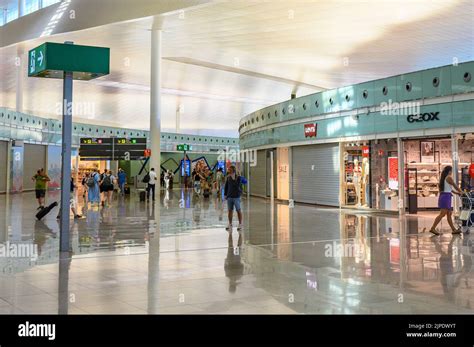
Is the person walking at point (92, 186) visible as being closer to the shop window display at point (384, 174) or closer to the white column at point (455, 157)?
the shop window display at point (384, 174)

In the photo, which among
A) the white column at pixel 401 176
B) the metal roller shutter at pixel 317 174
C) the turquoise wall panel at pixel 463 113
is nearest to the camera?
the turquoise wall panel at pixel 463 113

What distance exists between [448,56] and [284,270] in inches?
1260

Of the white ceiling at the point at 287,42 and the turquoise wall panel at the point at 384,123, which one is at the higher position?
the white ceiling at the point at 287,42

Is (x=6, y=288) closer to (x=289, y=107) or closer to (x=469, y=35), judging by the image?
(x=289, y=107)

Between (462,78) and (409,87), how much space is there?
6.91 ft

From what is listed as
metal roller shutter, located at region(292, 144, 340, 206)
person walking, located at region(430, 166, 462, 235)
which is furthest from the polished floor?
metal roller shutter, located at region(292, 144, 340, 206)

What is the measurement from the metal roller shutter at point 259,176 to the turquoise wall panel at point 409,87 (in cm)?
1195

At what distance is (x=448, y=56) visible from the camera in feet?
113

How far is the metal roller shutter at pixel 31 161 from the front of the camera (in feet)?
117

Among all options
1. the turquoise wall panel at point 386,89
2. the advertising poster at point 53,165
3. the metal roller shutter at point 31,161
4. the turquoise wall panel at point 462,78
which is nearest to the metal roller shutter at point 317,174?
the turquoise wall panel at point 386,89

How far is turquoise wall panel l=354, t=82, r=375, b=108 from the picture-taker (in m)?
18.6

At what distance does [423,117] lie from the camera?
16.5m

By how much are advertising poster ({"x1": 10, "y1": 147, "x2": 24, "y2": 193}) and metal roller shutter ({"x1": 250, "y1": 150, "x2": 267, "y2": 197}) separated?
1585cm
